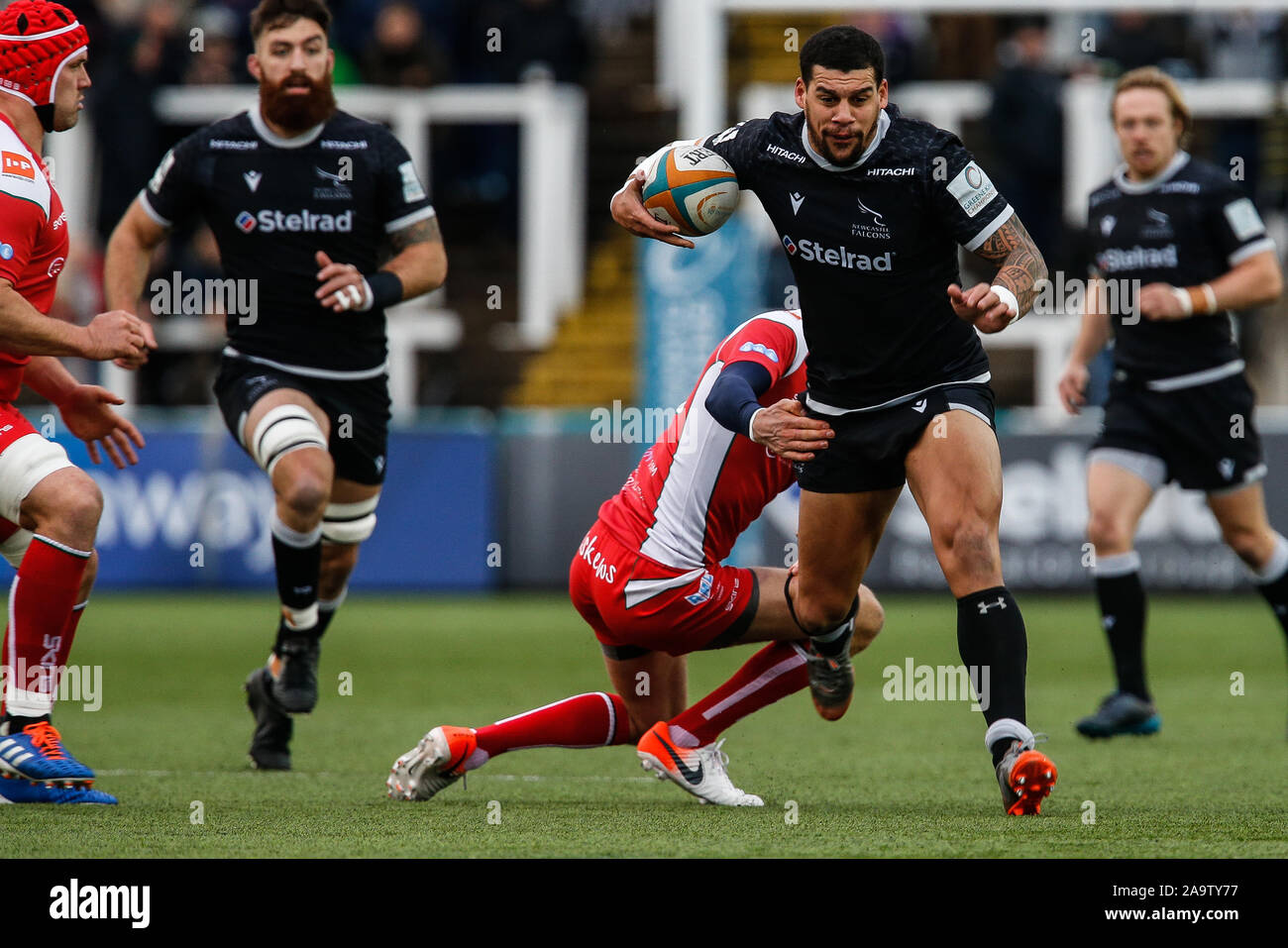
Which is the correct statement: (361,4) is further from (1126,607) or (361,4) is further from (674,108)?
(1126,607)

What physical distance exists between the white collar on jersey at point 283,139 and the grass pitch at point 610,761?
2.40 meters

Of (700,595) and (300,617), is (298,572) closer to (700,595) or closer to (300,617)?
(300,617)

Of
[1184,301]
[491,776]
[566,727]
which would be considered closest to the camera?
[566,727]

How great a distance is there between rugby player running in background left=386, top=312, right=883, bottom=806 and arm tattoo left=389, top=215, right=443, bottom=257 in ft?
5.78

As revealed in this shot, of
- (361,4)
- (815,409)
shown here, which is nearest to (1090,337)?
(815,409)

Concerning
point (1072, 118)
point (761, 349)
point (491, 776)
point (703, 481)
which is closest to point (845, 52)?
point (761, 349)

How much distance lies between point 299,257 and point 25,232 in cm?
165

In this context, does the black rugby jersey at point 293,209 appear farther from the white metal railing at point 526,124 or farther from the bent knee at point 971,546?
the white metal railing at point 526,124

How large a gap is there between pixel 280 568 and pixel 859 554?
2.38m

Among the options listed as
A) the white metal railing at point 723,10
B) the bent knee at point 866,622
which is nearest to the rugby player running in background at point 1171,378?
the bent knee at point 866,622

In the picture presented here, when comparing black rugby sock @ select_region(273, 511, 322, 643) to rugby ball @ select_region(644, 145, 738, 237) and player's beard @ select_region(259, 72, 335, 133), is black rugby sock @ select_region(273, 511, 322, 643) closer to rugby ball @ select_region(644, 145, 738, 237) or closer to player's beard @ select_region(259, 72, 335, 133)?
player's beard @ select_region(259, 72, 335, 133)

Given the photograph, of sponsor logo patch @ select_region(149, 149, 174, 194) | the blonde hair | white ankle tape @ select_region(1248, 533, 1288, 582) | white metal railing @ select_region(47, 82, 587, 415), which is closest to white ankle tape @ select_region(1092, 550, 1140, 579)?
white ankle tape @ select_region(1248, 533, 1288, 582)

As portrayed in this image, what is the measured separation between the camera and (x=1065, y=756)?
7.38 metres

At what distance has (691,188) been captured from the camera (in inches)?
234
